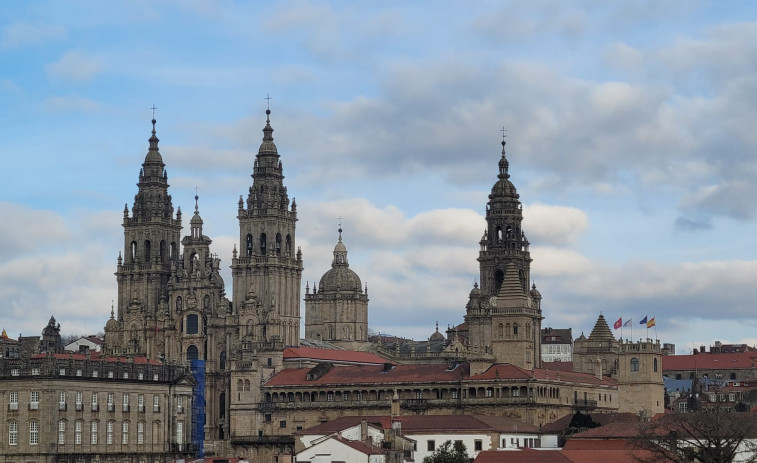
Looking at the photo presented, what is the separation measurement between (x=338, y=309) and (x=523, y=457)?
80092mm

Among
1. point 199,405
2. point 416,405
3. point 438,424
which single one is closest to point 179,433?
point 199,405

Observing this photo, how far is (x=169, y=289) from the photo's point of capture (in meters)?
178

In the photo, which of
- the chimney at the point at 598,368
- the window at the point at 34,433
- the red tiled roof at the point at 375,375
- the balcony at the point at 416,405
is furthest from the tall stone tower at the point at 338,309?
the window at the point at 34,433

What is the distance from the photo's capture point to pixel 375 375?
15412cm

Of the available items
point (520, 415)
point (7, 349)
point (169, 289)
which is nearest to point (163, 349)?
point (169, 289)

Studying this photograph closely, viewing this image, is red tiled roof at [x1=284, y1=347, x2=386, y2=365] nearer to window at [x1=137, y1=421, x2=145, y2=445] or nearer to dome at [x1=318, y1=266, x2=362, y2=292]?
dome at [x1=318, y1=266, x2=362, y2=292]

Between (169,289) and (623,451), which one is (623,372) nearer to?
(623,451)

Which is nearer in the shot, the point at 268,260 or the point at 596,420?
the point at 596,420

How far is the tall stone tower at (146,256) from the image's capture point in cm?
17850

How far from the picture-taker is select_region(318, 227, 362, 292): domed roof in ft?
618

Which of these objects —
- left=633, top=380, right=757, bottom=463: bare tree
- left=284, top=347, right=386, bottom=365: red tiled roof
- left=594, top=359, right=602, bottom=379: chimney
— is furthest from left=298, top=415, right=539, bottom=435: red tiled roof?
left=633, top=380, right=757, bottom=463: bare tree

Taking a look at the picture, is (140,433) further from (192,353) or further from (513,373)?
(192,353)

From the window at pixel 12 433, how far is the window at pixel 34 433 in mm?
1161

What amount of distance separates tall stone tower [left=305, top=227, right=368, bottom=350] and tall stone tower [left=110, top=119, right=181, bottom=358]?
17.5 metres
